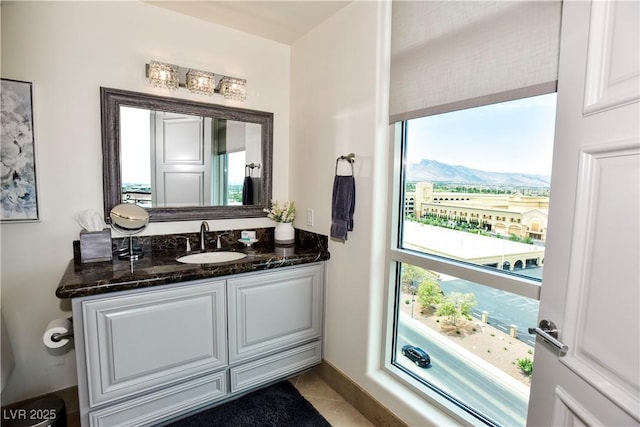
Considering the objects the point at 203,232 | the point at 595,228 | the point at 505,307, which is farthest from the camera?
the point at 203,232

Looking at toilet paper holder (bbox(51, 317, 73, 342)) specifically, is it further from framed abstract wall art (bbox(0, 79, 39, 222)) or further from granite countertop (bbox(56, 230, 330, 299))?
framed abstract wall art (bbox(0, 79, 39, 222))

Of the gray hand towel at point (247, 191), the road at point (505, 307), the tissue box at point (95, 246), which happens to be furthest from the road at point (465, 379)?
the tissue box at point (95, 246)

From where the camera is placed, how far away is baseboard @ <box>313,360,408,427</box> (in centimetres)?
179

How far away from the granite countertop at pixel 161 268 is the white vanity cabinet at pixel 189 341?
5cm

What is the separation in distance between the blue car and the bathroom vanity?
24.5 inches

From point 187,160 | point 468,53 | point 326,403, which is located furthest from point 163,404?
point 468,53

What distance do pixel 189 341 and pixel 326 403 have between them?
3.16 ft

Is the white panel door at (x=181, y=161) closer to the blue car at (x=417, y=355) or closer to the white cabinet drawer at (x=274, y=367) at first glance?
the white cabinet drawer at (x=274, y=367)

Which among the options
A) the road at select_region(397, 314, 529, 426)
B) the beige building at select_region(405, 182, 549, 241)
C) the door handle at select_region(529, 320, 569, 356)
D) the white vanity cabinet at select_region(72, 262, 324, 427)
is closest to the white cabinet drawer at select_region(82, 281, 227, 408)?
the white vanity cabinet at select_region(72, 262, 324, 427)

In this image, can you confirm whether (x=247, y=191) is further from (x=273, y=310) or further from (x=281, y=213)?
(x=273, y=310)

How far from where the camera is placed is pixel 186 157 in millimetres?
2133

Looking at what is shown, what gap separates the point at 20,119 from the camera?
65.4 inches

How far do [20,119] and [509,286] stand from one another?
8.12 ft

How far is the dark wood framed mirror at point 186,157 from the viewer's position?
6.29ft
